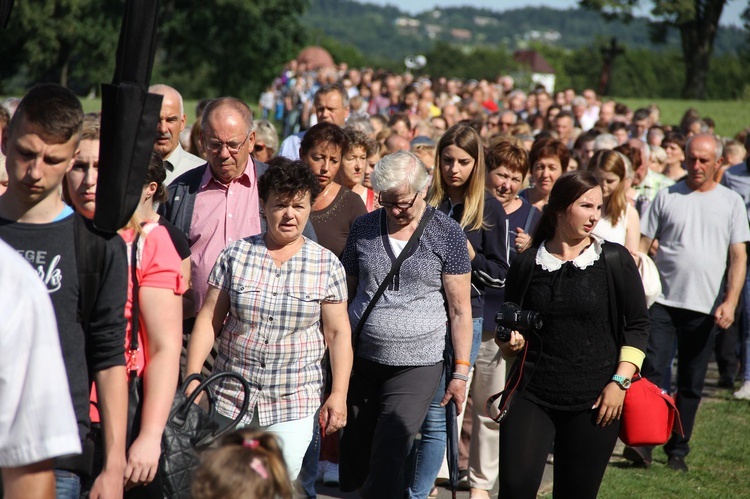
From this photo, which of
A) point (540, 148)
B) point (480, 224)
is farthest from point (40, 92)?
point (540, 148)

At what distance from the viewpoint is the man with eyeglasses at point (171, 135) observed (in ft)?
20.0

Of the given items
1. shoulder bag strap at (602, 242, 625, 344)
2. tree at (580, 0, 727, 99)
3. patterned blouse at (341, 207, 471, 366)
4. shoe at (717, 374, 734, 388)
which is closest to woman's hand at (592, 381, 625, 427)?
shoulder bag strap at (602, 242, 625, 344)

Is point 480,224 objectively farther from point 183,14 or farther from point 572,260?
point 183,14

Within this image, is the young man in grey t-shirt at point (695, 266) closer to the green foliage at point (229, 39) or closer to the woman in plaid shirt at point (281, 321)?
the woman in plaid shirt at point (281, 321)

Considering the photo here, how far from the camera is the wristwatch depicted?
4.76 metres

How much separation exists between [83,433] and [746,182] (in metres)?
8.78

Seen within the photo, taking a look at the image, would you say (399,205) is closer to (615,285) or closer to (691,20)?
(615,285)

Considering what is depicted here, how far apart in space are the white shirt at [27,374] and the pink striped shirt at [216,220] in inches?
115

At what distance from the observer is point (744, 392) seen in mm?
9445

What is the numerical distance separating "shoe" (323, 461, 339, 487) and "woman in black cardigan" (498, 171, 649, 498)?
2.08 m

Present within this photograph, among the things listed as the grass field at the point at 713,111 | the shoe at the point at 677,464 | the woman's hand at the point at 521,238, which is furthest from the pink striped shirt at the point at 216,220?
the grass field at the point at 713,111

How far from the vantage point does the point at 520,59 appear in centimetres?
17375

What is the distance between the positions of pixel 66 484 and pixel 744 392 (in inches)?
306

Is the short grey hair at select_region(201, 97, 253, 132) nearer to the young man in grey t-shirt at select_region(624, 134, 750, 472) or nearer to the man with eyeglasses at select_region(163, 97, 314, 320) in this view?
the man with eyeglasses at select_region(163, 97, 314, 320)
